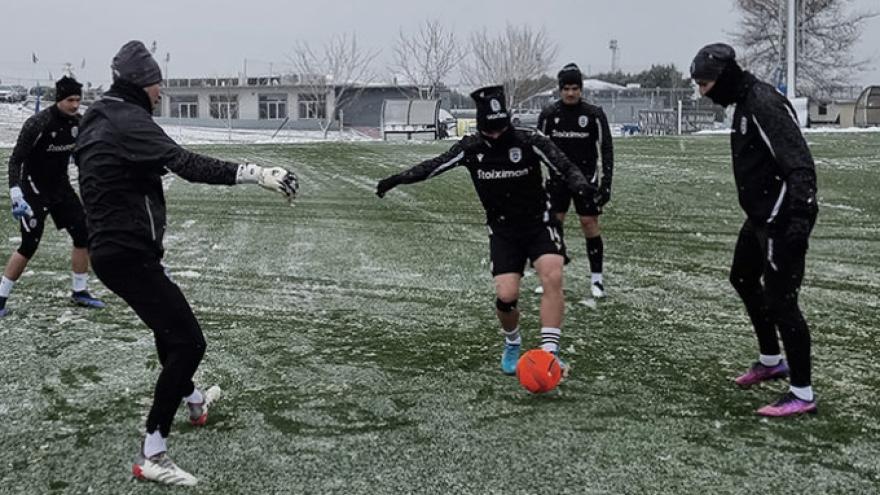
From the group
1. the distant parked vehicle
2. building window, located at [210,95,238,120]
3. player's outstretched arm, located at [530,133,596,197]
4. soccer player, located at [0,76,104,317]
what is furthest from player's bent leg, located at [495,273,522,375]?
the distant parked vehicle

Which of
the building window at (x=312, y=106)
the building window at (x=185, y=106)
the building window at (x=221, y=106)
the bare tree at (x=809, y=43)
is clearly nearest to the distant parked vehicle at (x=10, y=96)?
the building window at (x=185, y=106)

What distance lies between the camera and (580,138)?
7.89 m

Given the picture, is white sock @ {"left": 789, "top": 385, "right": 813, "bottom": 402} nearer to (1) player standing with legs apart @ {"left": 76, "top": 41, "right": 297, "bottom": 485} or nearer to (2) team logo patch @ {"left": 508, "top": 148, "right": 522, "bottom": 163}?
(2) team logo patch @ {"left": 508, "top": 148, "right": 522, "bottom": 163}

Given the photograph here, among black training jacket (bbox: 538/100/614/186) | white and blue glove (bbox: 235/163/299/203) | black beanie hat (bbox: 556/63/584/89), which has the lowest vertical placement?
white and blue glove (bbox: 235/163/299/203)

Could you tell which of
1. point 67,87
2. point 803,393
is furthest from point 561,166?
point 67,87

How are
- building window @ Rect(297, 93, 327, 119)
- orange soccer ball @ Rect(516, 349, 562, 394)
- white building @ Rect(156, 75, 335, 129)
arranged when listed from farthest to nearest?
white building @ Rect(156, 75, 335, 129), building window @ Rect(297, 93, 327, 119), orange soccer ball @ Rect(516, 349, 562, 394)

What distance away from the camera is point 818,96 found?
55.8m

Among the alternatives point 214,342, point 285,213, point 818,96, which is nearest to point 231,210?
point 285,213

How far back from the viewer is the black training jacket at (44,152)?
279 inches

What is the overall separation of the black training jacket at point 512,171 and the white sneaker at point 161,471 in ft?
8.45

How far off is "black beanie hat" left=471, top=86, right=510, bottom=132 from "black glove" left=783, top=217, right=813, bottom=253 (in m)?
1.82

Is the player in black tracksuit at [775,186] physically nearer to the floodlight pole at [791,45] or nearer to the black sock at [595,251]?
the black sock at [595,251]

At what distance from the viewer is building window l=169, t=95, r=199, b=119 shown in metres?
68.1

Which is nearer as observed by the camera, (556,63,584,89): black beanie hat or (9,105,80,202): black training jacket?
(9,105,80,202): black training jacket
